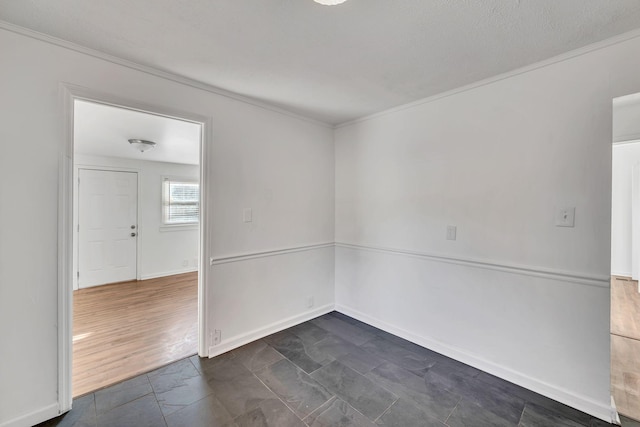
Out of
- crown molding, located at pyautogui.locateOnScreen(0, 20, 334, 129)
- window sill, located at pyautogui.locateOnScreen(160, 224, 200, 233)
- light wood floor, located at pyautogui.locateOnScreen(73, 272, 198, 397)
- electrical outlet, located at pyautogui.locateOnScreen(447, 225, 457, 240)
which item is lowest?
light wood floor, located at pyautogui.locateOnScreen(73, 272, 198, 397)

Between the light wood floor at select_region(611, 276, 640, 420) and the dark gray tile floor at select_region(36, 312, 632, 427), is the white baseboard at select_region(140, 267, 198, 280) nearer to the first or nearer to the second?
the dark gray tile floor at select_region(36, 312, 632, 427)

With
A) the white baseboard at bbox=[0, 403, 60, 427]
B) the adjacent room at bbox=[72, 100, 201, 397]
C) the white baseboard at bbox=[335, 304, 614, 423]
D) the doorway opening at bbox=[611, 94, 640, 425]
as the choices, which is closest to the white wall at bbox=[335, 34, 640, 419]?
the white baseboard at bbox=[335, 304, 614, 423]

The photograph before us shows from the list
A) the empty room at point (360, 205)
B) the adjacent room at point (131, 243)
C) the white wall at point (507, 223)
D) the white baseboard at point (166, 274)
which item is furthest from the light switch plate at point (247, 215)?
the white baseboard at point (166, 274)

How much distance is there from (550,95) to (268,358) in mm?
2992

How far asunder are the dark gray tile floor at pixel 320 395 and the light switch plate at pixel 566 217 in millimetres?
1224

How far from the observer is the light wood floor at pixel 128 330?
7.48ft

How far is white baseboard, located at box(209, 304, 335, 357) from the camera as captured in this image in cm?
249

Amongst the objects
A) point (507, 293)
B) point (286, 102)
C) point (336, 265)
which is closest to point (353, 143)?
point (286, 102)

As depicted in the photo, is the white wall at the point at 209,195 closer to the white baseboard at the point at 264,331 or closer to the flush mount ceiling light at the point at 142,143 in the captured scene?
the white baseboard at the point at 264,331

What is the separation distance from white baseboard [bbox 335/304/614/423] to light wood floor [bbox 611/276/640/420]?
6.4 inches

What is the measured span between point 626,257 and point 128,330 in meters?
4.90

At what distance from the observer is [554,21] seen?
1509 mm

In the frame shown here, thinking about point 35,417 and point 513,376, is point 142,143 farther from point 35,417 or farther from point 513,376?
point 513,376

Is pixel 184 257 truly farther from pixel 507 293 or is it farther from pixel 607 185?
pixel 607 185
